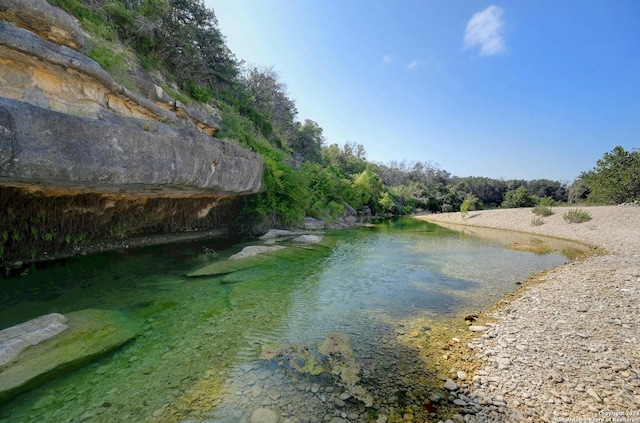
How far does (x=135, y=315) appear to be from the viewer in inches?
245

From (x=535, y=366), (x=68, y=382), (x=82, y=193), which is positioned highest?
(x=82, y=193)

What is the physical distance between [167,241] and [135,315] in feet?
28.9

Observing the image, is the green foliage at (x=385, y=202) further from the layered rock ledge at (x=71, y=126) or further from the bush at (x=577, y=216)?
the layered rock ledge at (x=71, y=126)

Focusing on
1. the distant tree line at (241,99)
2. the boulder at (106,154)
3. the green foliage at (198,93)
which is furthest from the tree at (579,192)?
the boulder at (106,154)

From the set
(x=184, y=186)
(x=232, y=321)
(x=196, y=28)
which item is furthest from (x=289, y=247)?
(x=196, y=28)

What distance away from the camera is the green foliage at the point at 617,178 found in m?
28.2

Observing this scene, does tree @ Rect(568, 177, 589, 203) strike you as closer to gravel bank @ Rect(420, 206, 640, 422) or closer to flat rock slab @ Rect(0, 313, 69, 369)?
gravel bank @ Rect(420, 206, 640, 422)

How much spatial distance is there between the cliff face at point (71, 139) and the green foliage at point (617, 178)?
40689 millimetres

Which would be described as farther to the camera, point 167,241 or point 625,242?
point 625,242

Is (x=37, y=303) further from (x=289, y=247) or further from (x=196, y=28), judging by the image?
(x=196, y=28)

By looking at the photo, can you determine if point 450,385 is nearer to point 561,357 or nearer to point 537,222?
point 561,357

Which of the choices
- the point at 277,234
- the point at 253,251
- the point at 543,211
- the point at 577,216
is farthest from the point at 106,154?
the point at 543,211

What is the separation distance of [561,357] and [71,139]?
11140 millimetres

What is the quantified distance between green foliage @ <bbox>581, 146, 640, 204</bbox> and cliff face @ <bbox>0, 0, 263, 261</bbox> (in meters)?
40.7
